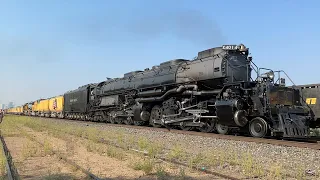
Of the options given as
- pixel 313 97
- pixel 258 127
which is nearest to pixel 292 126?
pixel 258 127

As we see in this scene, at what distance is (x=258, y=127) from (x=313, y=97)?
3.07 metres

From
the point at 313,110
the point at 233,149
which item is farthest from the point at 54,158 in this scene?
the point at 313,110

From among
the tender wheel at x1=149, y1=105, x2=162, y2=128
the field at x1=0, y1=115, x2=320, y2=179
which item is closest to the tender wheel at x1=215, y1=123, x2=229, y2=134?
the field at x1=0, y1=115, x2=320, y2=179

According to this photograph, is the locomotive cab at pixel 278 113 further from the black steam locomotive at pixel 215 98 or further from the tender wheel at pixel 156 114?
the tender wheel at pixel 156 114

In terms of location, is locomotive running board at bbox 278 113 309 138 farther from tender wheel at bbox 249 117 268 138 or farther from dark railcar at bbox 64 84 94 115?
dark railcar at bbox 64 84 94 115

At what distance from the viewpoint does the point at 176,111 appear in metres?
16.4

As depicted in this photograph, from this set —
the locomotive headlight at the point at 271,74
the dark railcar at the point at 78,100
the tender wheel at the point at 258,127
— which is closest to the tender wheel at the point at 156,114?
the tender wheel at the point at 258,127

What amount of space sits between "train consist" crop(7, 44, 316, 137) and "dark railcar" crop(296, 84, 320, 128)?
0.18m

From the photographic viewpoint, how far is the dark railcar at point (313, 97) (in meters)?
12.7

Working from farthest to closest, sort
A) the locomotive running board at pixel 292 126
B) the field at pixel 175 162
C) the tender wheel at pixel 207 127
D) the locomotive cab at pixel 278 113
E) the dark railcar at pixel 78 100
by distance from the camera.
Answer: the dark railcar at pixel 78 100, the tender wheel at pixel 207 127, the locomotive cab at pixel 278 113, the locomotive running board at pixel 292 126, the field at pixel 175 162

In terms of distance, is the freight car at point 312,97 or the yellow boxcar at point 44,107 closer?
the freight car at point 312,97

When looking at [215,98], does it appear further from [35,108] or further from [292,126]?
[35,108]

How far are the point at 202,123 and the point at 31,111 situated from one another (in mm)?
61272

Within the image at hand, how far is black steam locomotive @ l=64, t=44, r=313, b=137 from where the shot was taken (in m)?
11.7
